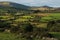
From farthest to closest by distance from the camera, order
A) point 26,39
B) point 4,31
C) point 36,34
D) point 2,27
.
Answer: point 2,27, point 4,31, point 36,34, point 26,39

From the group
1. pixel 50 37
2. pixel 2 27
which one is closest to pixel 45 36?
pixel 50 37

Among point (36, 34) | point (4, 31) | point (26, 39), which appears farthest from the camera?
point (4, 31)

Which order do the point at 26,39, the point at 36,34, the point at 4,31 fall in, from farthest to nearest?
the point at 4,31 < the point at 36,34 < the point at 26,39

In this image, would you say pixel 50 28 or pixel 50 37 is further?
pixel 50 28

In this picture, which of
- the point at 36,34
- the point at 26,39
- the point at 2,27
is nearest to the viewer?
the point at 26,39

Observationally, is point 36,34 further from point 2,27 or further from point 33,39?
point 2,27

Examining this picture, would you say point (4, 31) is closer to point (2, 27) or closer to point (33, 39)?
point (2, 27)

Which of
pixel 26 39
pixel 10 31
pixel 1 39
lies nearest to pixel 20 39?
pixel 26 39

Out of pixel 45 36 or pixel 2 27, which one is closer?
pixel 45 36
